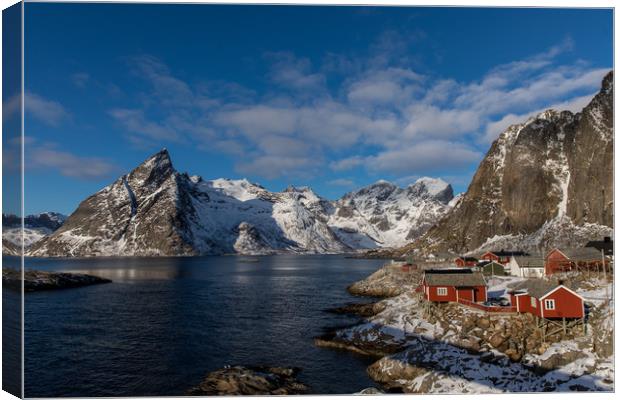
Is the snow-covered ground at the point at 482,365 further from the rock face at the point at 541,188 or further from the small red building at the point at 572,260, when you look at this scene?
the rock face at the point at 541,188

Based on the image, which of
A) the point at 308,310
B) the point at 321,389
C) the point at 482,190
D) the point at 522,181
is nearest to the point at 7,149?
the point at 321,389

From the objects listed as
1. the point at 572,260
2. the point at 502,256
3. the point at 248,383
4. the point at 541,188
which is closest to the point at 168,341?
the point at 248,383

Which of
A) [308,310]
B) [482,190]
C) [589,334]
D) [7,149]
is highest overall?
[482,190]

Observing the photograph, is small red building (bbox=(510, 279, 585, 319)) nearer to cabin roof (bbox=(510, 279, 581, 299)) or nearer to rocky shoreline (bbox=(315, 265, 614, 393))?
cabin roof (bbox=(510, 279, 581, 299))

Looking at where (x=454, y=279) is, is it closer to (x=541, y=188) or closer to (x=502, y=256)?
(x=502, y=256)

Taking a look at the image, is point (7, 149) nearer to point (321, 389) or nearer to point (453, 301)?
point (321, 389)

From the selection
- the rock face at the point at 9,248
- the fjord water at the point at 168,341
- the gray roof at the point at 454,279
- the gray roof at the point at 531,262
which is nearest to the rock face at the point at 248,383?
Answer: the fjord water at the point at 168,341
